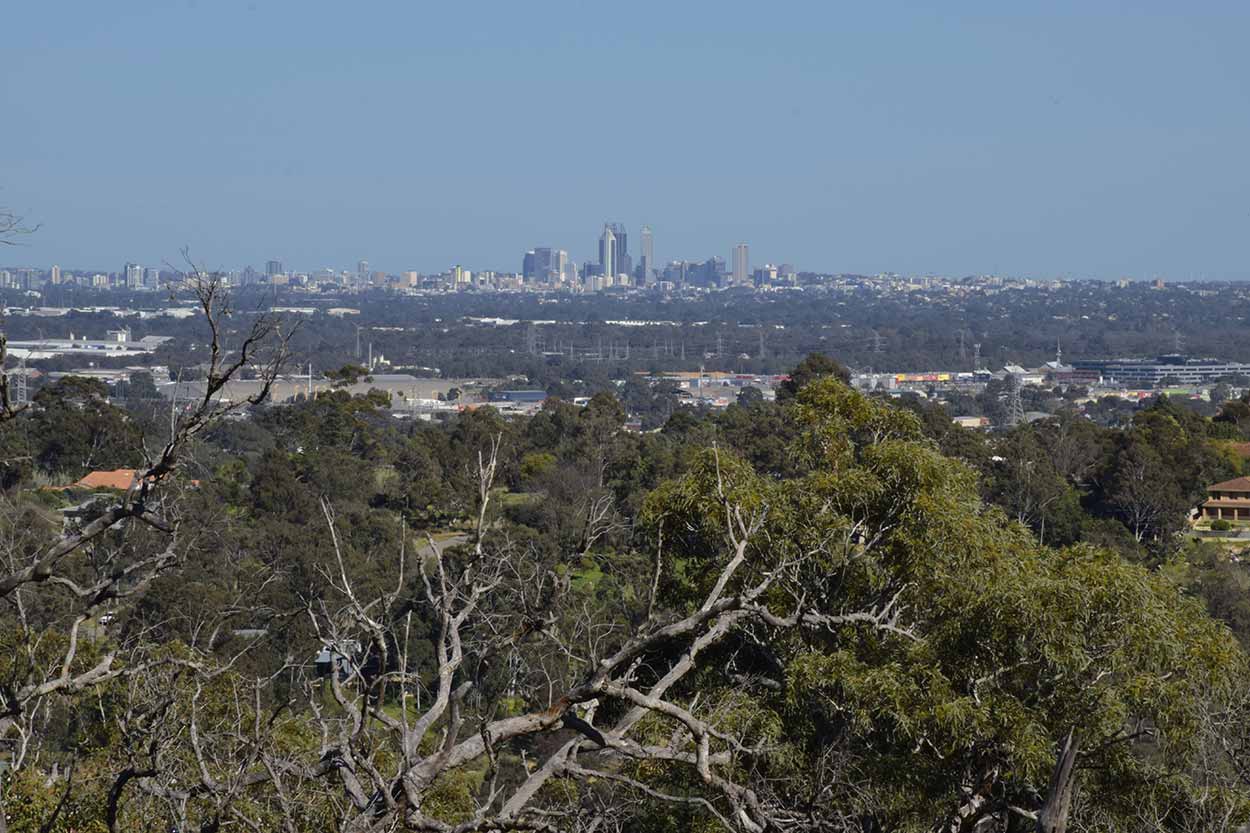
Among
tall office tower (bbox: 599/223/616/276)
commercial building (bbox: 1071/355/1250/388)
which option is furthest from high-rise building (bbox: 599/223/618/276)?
commercial building (bbox: 1071/355/1250/388)

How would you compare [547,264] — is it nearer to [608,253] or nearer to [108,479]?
[608,253]

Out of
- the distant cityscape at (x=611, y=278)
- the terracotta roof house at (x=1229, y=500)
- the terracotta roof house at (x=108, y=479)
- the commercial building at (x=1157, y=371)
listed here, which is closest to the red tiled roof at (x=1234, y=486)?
the terracotta roof house at (x=1229, y=500)

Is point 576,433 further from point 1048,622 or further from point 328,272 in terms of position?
point 328,272

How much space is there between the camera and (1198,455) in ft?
81.8

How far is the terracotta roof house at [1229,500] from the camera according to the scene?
25234 mm

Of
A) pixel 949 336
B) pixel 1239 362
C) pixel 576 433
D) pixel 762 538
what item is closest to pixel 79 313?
pixel 949 336

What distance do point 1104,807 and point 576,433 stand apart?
24.1 meters

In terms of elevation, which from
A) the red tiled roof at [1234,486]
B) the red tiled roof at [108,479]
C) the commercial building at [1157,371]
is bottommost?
the commercial building at [1157,371]

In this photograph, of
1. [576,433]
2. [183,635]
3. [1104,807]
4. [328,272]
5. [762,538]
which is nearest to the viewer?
[1104,807]

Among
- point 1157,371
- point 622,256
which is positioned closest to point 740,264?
point 622,256

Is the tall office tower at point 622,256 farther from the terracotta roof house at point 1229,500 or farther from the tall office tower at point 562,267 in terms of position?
the terracotta roof house at point 1229,500

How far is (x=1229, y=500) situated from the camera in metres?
25.4

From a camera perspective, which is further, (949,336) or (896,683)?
(949,336)

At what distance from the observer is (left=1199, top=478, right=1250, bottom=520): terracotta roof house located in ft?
82.8
